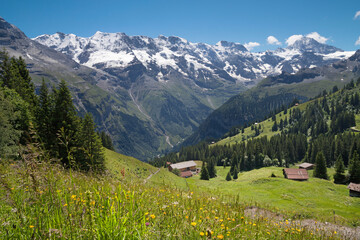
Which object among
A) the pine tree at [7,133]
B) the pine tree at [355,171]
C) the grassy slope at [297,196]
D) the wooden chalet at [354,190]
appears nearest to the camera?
the pine tree at [7,133]

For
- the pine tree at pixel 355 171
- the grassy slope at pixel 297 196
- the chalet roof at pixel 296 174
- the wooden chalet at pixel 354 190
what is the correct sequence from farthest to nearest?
the chalet roof at pixel 296 174 < the pine tree at pixel 355 171 < the wooden chalet at pixel 354 190 < the grassy slope at pixel 297 196

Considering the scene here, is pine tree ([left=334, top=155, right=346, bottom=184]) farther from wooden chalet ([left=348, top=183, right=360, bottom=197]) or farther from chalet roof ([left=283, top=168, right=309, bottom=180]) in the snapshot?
wooden chalet ([left=348, top=183, right=360, bottom=197])

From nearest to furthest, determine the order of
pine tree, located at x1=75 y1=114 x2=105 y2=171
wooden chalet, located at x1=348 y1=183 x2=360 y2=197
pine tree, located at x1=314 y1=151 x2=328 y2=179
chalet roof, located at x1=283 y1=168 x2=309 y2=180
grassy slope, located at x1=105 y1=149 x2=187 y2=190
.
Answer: pine tree, located at x1=75 y1=114 x2=105 y2=171, grassy slope, located at x1=105 y1=149 x2=187 y2=190, wooden chalet, located at x1=348 y1=183 x2=360 y2=197, chalet roof, located at x1=283 y1=168 x2=309 y2=180, pine tree, located at x1=314 y1=151 x2=328 y2=179

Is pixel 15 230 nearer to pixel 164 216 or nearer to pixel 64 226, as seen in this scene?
pixel 64 226

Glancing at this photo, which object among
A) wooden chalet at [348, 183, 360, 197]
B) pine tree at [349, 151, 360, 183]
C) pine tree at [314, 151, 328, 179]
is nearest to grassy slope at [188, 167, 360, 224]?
wooden chalet at [348, 183, 360, 197]

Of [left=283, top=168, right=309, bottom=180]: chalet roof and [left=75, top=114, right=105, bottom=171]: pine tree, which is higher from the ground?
[left=75, top=114, right=105, bottom=171]: pine tree

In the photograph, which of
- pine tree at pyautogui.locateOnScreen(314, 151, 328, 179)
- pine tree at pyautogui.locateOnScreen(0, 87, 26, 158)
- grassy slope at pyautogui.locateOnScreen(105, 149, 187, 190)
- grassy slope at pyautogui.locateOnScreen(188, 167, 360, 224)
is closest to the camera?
grassy slope at pyautogui.locateOnScreen(105, 149, 187, 190)

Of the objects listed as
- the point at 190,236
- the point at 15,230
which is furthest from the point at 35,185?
the point at 190,236

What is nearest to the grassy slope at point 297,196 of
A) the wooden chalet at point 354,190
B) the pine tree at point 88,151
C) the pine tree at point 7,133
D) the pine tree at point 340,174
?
the wooden chalet at point 354,190

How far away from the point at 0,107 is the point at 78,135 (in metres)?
12.0

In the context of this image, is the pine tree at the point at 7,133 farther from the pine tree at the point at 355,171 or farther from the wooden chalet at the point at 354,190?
the pine tree at the point at 355,171

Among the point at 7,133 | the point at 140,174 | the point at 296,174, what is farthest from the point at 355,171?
the point at 7,133

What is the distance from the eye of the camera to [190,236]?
3.57 meters

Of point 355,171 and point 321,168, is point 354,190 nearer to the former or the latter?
point 355,171
